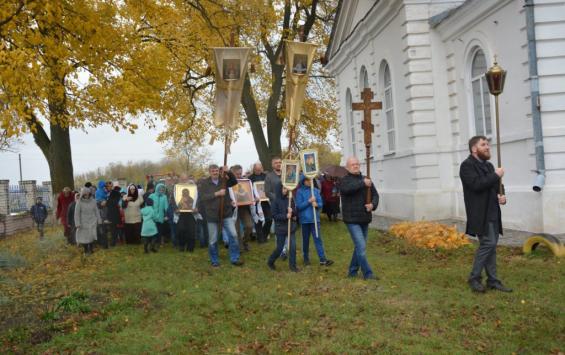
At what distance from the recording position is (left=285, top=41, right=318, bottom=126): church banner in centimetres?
1131

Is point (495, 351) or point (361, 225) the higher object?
point (361, 225)

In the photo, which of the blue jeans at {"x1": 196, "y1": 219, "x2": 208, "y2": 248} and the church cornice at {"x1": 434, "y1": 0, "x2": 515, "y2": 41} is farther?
the blue jeans at {"x1": 196, "y1": 219, "x2": 208, "y2": 248}

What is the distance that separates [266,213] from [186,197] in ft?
6.76

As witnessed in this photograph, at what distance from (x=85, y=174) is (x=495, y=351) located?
84208 millimetres

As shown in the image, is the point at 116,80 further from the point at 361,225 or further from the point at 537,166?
the point at 537,166

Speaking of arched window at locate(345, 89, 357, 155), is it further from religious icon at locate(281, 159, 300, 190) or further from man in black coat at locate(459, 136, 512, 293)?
man in black coat at locate(459, 136, 512, 293)

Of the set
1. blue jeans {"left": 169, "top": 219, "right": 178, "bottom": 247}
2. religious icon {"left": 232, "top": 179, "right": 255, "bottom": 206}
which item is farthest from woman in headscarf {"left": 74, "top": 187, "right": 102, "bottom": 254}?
religious icon {"left": 232, "top": 179, "right": 255, "bottom": 206}

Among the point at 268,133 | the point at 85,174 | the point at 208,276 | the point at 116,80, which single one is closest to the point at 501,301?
the point at 208,276

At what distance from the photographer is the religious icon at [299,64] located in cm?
1138

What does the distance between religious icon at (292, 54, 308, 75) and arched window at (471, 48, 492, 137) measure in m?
5.45

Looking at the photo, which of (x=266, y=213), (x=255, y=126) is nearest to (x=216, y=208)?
(x=266, y=213)

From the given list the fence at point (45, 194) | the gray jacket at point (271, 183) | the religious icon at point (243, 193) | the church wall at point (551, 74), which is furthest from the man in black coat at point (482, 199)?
the fence at point (45, 194)

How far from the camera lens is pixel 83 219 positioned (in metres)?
13.4

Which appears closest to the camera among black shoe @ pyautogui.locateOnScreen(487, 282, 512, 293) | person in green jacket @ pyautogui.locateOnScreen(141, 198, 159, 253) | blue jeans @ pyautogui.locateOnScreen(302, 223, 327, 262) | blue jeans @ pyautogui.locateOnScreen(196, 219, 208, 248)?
black shoe @ pyautogui.locateOnScreen(487, 282, 512, 293)
